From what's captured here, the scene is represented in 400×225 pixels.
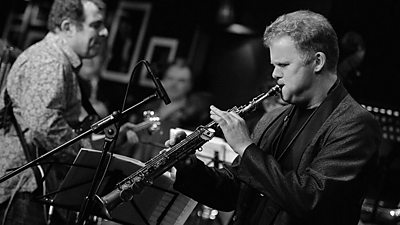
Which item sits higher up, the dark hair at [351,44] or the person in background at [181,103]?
the dark hair at [351,44]

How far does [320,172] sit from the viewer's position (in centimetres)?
242

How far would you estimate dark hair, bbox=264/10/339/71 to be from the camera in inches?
102

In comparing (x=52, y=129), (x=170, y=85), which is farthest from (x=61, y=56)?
(x=170, y=85)

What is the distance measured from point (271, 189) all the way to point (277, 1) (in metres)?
3.84

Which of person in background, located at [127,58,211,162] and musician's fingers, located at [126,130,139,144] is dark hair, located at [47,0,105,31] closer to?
musician's fingers, located at [126,130,139,144]

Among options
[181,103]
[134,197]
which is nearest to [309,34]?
[134,197]

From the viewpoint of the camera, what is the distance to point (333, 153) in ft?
8.00

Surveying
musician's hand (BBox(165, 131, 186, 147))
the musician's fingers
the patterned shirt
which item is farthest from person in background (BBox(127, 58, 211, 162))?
musician's hand (BBox(165, 131, 186, 147))

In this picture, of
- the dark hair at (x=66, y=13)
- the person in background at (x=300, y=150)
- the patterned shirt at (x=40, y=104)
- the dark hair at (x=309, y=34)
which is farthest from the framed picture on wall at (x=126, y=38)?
the dark hair at (x=309, y=34)

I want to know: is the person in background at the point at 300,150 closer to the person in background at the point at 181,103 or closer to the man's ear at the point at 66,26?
the man's ear at the point at 66,26

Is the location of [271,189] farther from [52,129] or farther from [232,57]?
[232,57]

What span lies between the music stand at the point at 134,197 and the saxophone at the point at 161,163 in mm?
149

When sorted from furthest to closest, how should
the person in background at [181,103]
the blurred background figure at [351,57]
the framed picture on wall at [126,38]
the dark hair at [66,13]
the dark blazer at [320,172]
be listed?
the framed picture on wall at [126,38]
the person in background at [181,103]
the blurred background figure at [351,57]
the dark hair at [66,13]
the dark blazer at [320,172]

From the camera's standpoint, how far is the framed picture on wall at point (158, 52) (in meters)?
6.77
